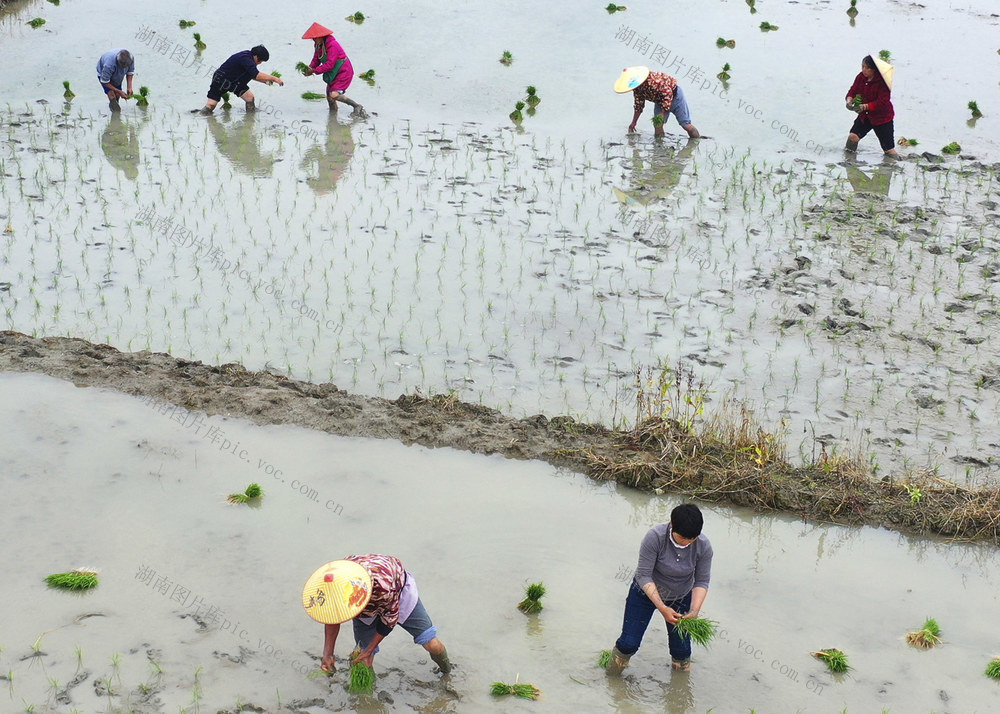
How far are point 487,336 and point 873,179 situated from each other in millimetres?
5651

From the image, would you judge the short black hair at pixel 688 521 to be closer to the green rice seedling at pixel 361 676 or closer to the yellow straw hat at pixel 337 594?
the yellow straw hat at pixel 337 594

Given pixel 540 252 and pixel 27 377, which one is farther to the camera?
pixel 540 252

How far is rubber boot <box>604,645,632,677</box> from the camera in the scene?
14.9ft

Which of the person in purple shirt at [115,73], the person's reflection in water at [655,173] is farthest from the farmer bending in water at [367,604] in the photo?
the person in purple shirt at [115,73]

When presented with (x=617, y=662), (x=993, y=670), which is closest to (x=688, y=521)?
(x=617, y=662)

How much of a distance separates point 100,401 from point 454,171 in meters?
5.30

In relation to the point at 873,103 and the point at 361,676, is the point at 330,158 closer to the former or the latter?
the point at 873,103

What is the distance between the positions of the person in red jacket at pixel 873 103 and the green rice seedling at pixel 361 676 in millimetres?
9179

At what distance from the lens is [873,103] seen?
11.1 metres

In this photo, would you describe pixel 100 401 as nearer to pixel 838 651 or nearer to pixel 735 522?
pixel 735 522

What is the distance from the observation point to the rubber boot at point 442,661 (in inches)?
172

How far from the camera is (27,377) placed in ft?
22.1

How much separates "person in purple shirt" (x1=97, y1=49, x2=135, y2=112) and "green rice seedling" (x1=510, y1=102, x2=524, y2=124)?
4.80 metres

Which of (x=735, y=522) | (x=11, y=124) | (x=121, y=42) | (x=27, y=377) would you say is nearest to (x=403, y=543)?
(x=735, y=522)
